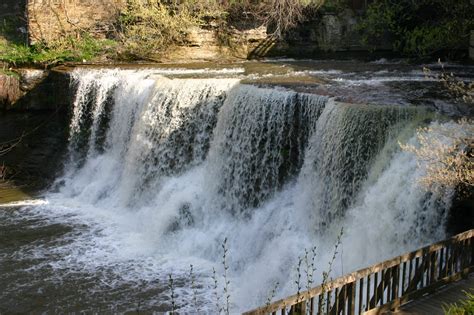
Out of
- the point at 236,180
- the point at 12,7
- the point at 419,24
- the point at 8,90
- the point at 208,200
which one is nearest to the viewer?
the point at 236,180

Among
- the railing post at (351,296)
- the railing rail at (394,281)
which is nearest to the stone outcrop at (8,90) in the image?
the railing rail at (394,281)

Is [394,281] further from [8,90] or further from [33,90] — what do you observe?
[8,90]

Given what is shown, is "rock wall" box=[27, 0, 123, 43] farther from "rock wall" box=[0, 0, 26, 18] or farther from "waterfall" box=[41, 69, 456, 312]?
"waterfall" box=[41, 69, 456, 312]

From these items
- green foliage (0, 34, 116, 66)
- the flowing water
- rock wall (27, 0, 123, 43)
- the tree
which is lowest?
the flowing water

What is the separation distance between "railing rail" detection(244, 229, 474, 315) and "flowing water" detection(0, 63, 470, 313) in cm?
123

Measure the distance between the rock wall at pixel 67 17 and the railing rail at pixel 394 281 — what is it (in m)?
13.9

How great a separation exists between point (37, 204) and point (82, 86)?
317 centimetres

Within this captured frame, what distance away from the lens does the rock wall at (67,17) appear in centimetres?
1759

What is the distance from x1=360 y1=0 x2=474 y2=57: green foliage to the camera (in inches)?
584

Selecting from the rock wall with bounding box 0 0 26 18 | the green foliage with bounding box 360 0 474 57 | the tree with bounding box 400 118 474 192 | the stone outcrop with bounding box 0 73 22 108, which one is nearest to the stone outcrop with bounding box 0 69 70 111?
the stone outcrop with bounding box 0 73 22 108

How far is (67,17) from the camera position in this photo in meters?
17.9

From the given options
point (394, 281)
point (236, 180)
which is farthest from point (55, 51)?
point (394, 281)

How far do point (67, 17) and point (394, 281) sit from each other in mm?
14518

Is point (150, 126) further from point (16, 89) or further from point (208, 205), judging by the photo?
point (16, 89)
